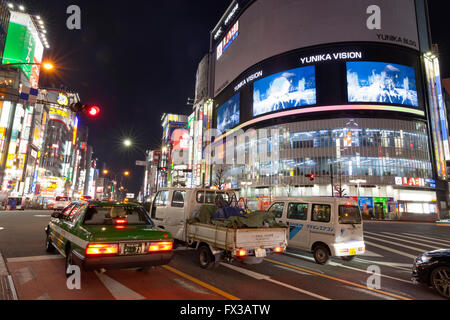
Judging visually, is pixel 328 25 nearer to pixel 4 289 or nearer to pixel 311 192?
pixel 311 192

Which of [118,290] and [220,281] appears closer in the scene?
[118,290]

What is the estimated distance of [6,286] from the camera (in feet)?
16.3

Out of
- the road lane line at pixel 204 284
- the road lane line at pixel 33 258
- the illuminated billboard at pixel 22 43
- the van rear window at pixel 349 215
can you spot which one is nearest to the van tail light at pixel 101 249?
the road lane line at pixel 204 284

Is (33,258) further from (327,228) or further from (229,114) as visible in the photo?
(229,114)

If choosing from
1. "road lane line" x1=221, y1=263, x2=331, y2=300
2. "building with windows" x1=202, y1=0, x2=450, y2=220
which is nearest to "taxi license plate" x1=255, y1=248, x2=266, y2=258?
"road lane line" x1=221, y1=263, x2=331, y2=300

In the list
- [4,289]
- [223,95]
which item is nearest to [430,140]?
[223,95]

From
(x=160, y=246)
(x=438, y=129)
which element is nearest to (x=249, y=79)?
(x=438, y=129)

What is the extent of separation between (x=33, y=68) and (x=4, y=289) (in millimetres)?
82319

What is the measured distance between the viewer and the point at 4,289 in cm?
480

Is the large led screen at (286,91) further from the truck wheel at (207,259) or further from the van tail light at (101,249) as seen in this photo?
the van tail light at (101,249)

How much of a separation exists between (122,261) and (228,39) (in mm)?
99578

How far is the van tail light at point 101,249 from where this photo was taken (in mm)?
4895

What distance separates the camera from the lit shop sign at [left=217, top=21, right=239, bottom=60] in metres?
88.9

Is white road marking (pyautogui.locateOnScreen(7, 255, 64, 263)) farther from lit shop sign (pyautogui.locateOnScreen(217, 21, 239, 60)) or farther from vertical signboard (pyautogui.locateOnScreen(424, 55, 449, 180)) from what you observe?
lit shop sign (pyautogui.locateOnScreen(217, 21, 239, 60))
